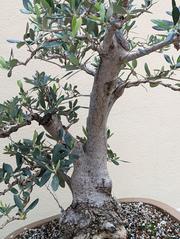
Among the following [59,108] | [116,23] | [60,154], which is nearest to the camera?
[116,23]

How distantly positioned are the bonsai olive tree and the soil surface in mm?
110

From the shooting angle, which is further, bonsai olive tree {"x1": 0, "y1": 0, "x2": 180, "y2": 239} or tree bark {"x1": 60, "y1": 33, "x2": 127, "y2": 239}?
tree bark {"x1": 60, "y1": 33, "x2": 127, "y2": 239}

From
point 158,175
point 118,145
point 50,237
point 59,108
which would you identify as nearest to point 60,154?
point 59,108

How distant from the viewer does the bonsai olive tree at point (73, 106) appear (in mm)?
546

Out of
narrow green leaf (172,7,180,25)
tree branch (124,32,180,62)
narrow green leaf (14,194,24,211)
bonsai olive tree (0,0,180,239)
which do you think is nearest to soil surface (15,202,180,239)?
bonsai olive tree (0,0,180,239)

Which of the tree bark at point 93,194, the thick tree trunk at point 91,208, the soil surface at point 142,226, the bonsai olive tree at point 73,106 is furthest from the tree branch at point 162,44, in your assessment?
the soil surface at point 142,226

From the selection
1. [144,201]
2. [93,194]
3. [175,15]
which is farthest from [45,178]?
[144,201]

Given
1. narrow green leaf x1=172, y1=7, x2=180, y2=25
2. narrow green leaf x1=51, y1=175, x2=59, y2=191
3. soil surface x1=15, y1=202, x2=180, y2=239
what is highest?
narrow green leaf x1=172, y1=7, x2=180, y2=25

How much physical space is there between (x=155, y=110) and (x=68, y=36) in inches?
31.9

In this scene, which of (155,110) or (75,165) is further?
(155,110)

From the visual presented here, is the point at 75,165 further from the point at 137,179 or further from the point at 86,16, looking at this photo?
the point at 137,179

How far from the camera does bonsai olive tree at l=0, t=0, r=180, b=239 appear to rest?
1.79 feet

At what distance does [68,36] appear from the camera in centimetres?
56

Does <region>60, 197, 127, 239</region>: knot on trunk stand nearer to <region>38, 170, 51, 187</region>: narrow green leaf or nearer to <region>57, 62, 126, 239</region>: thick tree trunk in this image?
<region>57, 62, 126, 239</region>: thick tree trunk
